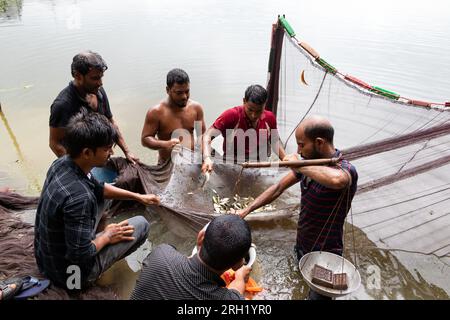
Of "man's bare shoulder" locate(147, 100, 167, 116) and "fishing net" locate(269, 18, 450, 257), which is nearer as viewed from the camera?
"fishing net" locate(269, 18, 450, 257)

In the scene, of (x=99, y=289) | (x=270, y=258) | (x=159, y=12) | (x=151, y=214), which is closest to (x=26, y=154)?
(x=151, y=214)

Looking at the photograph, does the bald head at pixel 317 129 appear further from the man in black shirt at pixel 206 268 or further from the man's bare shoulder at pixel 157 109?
the man's bare shoulder at pixel 157 109

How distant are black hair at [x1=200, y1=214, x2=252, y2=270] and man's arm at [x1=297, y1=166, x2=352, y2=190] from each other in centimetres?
66

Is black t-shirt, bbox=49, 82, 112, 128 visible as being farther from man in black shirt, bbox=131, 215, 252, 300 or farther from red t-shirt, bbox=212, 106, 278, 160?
man in black shirt, bbox=131, 215, 252, 300

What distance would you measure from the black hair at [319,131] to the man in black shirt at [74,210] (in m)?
1.22

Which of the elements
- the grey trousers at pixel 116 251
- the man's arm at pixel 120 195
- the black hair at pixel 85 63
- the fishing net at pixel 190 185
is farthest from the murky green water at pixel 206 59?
the black hair at pixel 85 63

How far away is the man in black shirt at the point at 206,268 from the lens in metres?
1.52

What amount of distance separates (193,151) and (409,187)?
2001mm

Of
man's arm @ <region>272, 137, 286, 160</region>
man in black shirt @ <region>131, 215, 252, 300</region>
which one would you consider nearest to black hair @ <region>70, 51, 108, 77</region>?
man's arm @ <region>272, 137, 286, 160</region>

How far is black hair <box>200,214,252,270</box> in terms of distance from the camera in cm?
151

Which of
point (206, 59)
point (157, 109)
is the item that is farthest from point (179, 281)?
point (206, 59)

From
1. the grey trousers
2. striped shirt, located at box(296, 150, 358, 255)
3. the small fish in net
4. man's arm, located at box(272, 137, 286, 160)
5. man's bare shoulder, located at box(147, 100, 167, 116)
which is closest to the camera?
striped shirt, located at box(296, 150, 358, 255)

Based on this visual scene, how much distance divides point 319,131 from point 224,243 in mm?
992

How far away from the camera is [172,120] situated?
362cm
